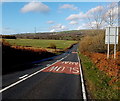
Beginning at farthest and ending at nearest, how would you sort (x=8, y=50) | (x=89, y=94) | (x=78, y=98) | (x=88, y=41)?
1. (x=88, y=41)
2. (x=8, y=50)
3. (x=89, y=94)
4. (x=78, y=98)

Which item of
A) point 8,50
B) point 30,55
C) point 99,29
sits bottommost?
point 30,55

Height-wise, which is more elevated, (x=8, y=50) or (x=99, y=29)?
(x=99, y=29)

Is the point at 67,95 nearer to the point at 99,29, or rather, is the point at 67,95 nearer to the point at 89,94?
the point at 89,94

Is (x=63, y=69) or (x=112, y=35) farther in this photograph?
(x=112, y=35)

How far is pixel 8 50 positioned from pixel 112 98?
14.5 metres

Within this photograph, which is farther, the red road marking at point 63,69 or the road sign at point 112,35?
the road sign at point 112,35

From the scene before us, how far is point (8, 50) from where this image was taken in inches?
705

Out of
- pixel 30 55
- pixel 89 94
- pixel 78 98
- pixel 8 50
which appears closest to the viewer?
pixel 78 98

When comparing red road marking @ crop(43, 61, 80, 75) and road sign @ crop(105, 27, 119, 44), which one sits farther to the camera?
road sign @ crop(105, 27, 119, 44)

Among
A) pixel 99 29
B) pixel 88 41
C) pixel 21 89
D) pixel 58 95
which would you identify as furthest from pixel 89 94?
pixel 88 41

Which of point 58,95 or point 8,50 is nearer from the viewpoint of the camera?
point 58,95

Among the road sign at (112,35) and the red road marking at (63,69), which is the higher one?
the road sign at (112,35)

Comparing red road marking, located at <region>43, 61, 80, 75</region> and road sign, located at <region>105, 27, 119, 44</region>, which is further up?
road sign, located at <region>105, 27, 119, 44</region>

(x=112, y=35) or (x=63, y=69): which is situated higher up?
(x=112, y=35)
